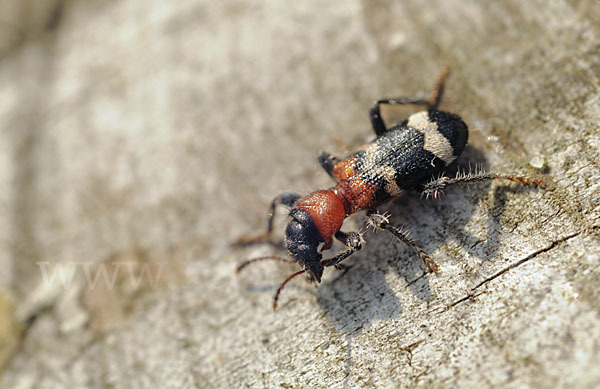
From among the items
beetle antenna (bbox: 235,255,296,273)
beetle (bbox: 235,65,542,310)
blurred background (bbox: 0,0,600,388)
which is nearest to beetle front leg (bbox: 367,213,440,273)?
beetle (bbox: 235,65,542,310)

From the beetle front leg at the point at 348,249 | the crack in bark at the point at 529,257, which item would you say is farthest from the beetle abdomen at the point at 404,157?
the crack in bark at the point at 529,257

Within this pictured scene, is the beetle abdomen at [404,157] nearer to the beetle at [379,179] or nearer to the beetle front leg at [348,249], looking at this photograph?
the beetle at [379,179]

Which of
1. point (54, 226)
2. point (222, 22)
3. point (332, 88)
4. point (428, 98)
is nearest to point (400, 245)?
point (428, 98)

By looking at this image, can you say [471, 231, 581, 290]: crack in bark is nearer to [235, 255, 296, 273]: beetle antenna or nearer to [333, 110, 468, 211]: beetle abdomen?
[333, 110, 468, 211]: beetle abdomen

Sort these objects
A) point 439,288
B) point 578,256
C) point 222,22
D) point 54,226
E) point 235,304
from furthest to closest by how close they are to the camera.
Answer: point 222,22 → point 54,226 → point 235,304 → point 439,288 → point 578,256

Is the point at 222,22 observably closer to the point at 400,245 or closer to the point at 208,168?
the point at 208,168
